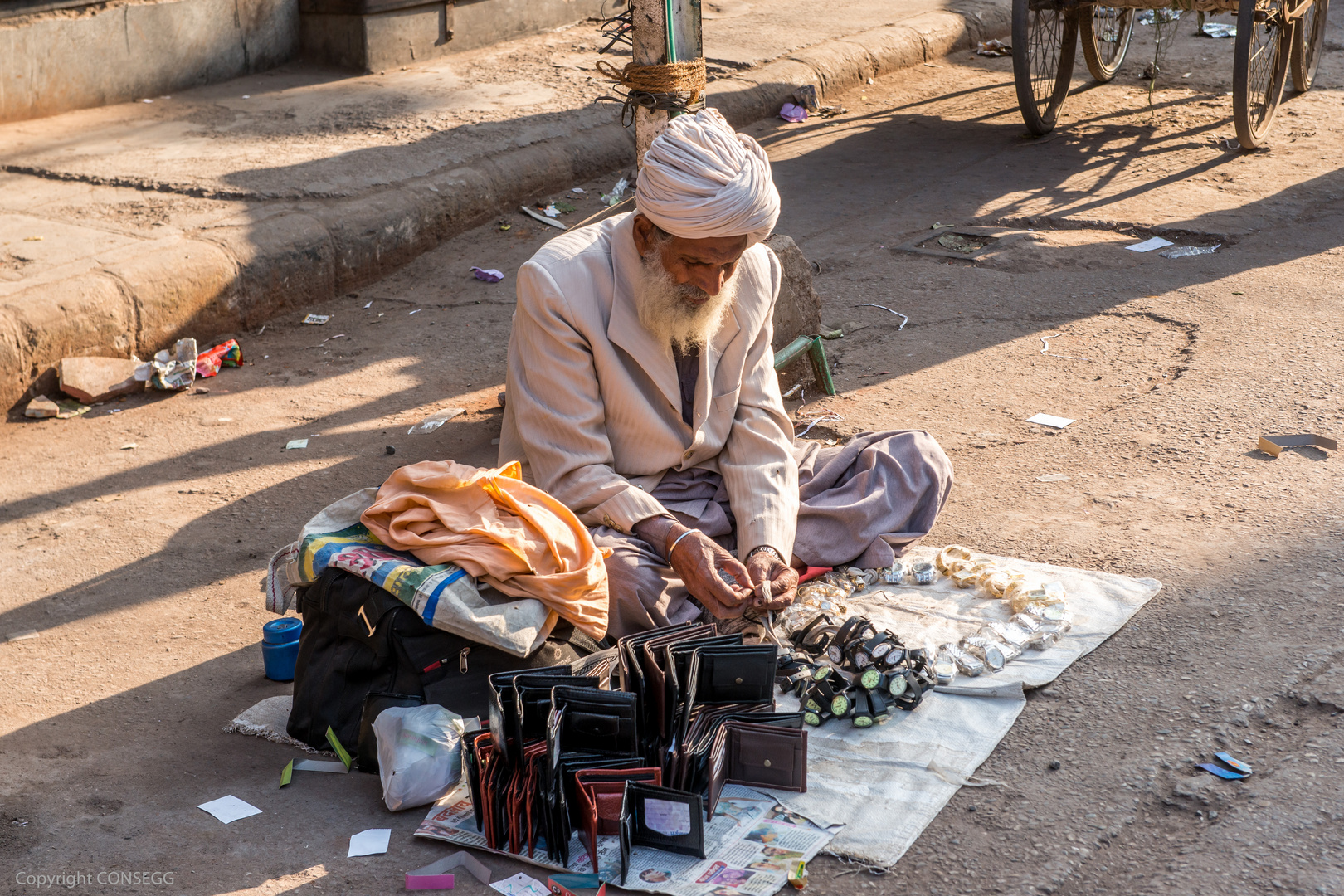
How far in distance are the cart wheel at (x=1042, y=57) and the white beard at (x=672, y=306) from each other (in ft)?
16.3

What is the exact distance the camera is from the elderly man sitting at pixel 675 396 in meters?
2.71

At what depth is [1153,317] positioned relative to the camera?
4938mm

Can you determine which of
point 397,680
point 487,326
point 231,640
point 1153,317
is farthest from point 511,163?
point 397,680

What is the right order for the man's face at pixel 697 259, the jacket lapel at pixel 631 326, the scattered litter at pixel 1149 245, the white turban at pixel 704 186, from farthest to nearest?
the scattered litter at pixel 1149 245 → the jacket lapel at pixel 631 326 → the man's face at pixel 697 259 → the white turban at pixel 704 186

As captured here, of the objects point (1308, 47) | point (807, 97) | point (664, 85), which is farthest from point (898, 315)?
point (1308, 47)

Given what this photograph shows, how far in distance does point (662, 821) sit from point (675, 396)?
1.09 metres

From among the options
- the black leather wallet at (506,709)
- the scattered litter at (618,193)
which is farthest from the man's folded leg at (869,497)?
the scattered litter at (618,193)

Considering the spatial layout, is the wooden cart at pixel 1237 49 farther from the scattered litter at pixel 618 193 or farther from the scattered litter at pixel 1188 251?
the scattered litter at pixel 618 193

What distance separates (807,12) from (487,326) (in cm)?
592

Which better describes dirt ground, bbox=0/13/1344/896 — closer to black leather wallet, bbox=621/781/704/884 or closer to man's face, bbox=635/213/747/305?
black leather wallet, bbox=621/781/704/884

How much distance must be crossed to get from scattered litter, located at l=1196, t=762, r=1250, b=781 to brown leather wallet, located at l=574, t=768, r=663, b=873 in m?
1.08

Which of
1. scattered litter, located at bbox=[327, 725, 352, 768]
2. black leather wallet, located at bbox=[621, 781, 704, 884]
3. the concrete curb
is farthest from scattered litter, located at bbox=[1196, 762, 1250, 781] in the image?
the concrete curb

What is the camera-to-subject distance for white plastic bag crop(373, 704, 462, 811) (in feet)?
7.72

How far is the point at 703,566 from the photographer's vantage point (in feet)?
8.84
